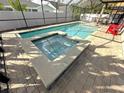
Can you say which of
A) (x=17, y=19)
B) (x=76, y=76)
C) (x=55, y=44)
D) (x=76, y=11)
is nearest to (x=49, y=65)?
(x=76, y=76)

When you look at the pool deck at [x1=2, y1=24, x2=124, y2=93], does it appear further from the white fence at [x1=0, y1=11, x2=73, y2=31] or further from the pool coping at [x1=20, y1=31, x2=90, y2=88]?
the white fence at [x1=0, y1=11, x2=73, y2=31]

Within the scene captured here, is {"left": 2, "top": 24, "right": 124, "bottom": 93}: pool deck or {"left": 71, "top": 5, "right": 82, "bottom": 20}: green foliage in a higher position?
{"left": 71, "top": 5, "right": 82, "bottom": 20}: green foliage

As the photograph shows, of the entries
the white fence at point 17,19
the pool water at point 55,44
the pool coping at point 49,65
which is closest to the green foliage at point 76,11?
the white fence at point 17,19

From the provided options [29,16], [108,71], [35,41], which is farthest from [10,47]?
[29,16]

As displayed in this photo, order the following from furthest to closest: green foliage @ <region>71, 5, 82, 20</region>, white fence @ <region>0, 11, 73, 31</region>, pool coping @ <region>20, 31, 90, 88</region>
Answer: green foliage @ <region>71, 5, 82, 20</region> → white fence @ <region>0, 11, 73, 31</region> → pool coping @ <region>20, 31, 90, 88</region>

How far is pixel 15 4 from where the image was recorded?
912cm

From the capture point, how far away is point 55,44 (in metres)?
6.69

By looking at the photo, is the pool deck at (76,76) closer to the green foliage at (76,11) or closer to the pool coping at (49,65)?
the pool coping at (49,65)

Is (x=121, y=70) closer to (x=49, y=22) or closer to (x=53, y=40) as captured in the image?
(x=53, y=40)

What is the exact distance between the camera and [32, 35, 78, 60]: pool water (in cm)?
578

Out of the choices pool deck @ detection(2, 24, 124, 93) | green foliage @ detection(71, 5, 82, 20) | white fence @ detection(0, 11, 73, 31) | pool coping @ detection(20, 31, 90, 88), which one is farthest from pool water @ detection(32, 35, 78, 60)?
green foliage @ detection(71, 5, 82, 20)

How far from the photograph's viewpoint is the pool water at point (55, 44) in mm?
5782

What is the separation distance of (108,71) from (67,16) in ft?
40.6

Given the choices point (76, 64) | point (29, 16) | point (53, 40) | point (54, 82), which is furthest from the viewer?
point (29, 16)
